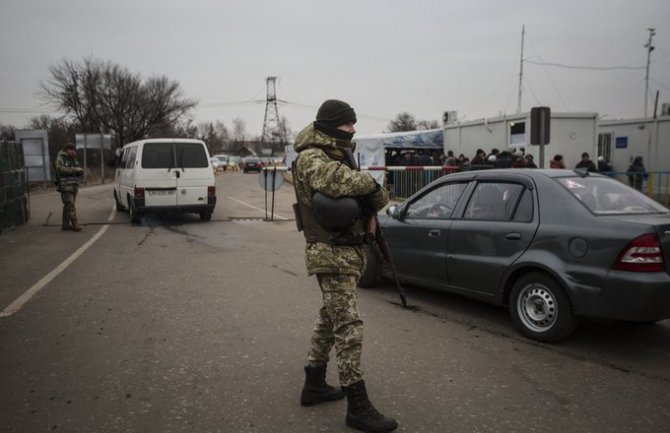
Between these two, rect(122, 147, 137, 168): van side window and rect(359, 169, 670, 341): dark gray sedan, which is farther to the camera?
rect(122, 147, 137, 168): van side window

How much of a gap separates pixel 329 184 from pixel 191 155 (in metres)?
10.7

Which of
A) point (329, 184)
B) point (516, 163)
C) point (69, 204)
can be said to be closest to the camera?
point (329, 184)

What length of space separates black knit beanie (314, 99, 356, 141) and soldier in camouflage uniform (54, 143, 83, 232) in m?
9.73

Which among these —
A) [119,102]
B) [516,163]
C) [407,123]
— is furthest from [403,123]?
[516,163]

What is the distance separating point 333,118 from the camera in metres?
3.17

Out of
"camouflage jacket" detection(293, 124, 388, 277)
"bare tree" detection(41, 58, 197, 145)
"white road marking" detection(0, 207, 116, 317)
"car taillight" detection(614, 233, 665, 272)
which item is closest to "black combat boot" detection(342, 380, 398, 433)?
"camouflage jacket" detection(293, 124, 388, 277)

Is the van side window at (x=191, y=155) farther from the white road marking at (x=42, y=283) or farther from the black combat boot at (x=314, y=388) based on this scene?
the black combat boot at (x=314, y=388)

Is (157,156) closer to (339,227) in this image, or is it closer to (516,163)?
(516,163)

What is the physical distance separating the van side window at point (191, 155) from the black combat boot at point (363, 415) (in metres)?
10.7

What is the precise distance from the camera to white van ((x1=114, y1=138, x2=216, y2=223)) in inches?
491

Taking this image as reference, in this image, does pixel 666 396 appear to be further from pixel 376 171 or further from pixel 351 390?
pixel 376 171

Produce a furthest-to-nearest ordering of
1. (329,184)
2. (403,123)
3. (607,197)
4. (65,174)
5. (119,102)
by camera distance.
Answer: (403,123), (119,102), (65,174), (607,197), (329,184)

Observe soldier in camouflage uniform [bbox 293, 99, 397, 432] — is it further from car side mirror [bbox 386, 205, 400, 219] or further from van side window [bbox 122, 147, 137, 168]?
van side window [bbox 122, 147, 137, 168]

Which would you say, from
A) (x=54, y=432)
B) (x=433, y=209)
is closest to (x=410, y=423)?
(x=54, y=432)
